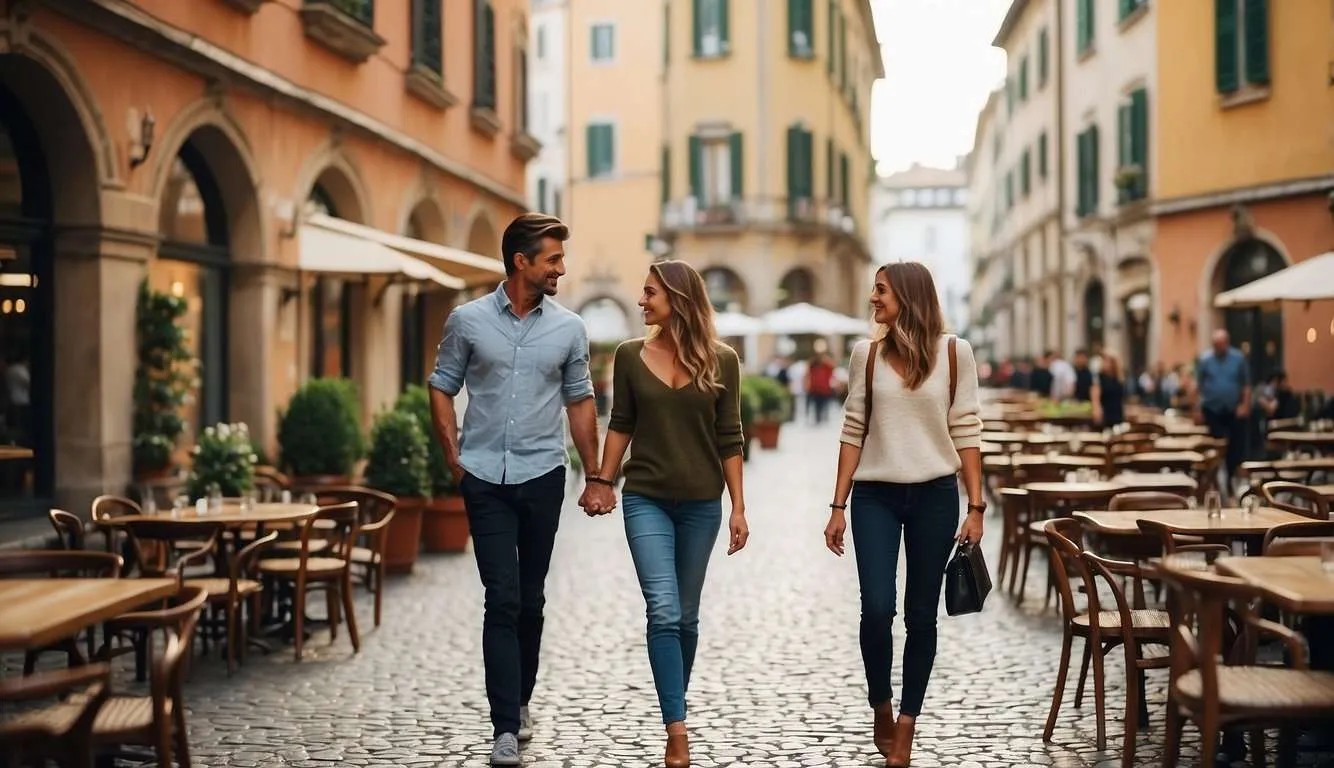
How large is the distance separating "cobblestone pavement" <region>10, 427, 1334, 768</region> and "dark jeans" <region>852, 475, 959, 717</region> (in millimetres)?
499

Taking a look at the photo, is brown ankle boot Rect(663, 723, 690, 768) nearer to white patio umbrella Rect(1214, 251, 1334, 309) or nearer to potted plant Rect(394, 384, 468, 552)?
potted plant Rect(394, 384, 468, 552)

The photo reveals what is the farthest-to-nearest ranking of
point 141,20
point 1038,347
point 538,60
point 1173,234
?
point 538,60 < point 1038,347 < point 1173,234 < point 141,20

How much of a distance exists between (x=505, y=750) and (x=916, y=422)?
197 centimetres

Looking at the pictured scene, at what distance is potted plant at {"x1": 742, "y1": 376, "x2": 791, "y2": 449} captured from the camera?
1129 inches

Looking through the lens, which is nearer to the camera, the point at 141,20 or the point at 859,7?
the point at 141,20

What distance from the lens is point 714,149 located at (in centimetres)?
4419

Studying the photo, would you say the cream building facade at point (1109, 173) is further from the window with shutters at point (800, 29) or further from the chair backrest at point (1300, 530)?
the chair backrest at point (1300, 530)

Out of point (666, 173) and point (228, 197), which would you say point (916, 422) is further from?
point (666, 173)

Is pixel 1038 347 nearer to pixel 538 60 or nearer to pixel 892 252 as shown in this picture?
pixel 538 60

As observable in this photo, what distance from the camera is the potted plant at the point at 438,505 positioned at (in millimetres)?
13086

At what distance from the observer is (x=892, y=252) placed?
121625mm

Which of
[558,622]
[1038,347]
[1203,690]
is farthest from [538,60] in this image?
[1203,690]

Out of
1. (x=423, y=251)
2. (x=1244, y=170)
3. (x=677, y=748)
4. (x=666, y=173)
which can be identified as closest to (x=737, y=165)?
(x=666, y=173)

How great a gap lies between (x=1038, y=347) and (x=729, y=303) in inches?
328
